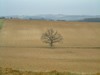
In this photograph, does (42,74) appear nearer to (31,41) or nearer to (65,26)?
(31,41)

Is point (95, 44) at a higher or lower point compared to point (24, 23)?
lower

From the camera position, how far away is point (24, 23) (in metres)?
47.4

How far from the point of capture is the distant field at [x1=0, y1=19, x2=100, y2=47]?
3412 centimetres

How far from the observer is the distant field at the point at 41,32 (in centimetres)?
3412

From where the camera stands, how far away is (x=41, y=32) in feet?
134

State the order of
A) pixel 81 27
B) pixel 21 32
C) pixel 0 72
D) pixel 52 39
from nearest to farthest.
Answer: pixel 0 72 → pixel 52 39 → pixel 21 32 → pixel 81 27

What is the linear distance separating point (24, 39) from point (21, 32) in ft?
15.0

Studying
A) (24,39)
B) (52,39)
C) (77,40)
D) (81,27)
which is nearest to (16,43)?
(24,39)

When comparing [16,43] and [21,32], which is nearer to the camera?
[16,43]

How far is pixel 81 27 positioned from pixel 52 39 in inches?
671

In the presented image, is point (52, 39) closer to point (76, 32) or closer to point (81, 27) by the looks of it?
point (76, 32)

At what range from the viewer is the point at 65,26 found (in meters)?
47.4

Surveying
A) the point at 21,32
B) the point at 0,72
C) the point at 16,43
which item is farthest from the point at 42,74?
the point at 21,32

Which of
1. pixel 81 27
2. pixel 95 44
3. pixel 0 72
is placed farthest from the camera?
pixel 81 27
